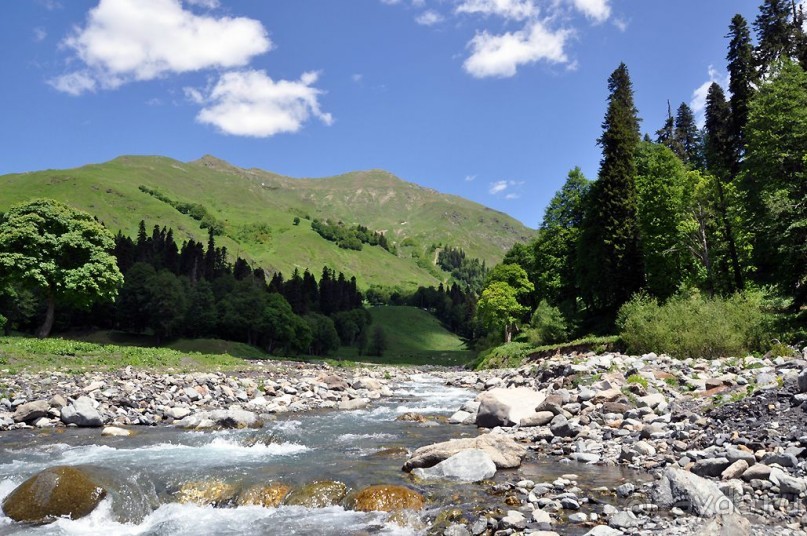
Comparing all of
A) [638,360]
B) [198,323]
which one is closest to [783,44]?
[638,360]

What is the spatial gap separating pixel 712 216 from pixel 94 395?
42482 millimetres

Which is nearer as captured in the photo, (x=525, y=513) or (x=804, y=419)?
(x=525, y=513)

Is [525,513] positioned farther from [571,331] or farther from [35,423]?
[571,331]

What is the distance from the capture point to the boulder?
11.4m

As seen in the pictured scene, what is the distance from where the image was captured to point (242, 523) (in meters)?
9.33

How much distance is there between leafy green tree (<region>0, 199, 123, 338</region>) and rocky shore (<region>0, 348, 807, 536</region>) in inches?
893

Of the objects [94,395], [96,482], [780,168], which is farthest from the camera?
[780,168]

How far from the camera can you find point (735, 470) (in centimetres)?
920

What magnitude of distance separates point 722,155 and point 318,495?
2472 inches

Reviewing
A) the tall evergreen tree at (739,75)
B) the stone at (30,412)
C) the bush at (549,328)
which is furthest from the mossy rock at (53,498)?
the tall evergreen tree at (739,75)

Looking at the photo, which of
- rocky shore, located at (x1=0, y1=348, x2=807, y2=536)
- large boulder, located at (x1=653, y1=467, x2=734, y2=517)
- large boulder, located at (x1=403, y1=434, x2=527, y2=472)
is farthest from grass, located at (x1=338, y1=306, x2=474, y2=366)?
large boulder, located at (x1=653, y1=467, x2=734, y2=517)

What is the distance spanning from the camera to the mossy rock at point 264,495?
1045 centimetres

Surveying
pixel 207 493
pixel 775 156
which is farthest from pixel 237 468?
pixel 775 156

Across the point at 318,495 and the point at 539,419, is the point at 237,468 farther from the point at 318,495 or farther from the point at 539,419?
the point at 539,419
